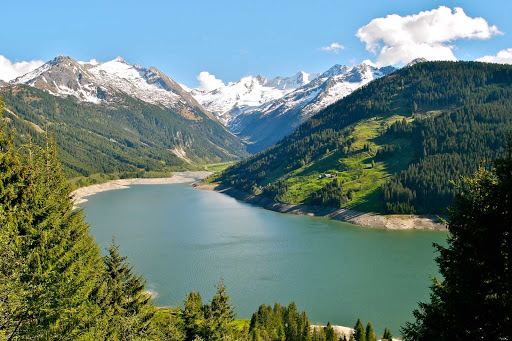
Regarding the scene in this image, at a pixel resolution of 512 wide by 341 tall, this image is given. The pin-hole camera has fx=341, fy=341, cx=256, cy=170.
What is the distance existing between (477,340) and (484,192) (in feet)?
16.9

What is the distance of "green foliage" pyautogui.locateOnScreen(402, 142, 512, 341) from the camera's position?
1127 centimetres

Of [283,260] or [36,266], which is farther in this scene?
[283,260]

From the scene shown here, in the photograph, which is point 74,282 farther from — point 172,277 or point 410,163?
point 410,163

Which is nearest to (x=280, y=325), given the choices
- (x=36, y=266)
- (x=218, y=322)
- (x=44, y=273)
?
(x=218, y=322)

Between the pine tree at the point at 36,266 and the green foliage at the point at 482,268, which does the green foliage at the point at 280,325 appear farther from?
the green foliage at the point at 482,268

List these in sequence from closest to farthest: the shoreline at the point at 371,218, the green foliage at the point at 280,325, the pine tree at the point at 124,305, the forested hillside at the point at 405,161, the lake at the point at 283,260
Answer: the pine tree at the point at 124,305, the green foliage at the point at 280,325, the lake at the point at 283,260, the shoreline at the point at 371,218, the forested hillside at the point at 405,161

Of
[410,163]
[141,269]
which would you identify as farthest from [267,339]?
[410,163]

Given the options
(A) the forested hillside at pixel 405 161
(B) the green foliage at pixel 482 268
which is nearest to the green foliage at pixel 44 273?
(B) the green foliage at pixel 482 268

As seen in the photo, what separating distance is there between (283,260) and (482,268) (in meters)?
69.3

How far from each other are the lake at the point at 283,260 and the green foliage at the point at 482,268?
39048mm

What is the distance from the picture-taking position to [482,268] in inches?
473

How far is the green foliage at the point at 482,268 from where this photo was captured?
11.3m

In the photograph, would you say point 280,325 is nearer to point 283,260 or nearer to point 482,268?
point 482,268

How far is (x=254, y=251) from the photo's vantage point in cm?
8600
